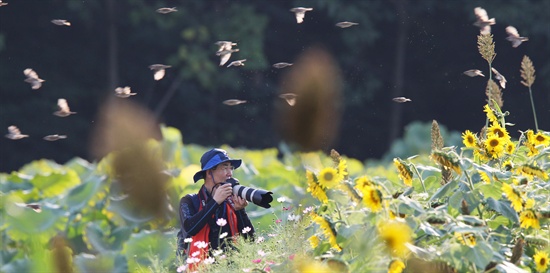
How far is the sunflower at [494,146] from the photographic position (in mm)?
A: 4102

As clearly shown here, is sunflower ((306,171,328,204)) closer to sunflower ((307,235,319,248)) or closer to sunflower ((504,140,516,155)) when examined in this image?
sunflower ((307,235,319,248))

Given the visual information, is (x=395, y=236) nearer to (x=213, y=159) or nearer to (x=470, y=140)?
(x=470, y=140)

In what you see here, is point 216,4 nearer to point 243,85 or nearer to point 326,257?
point 243,85

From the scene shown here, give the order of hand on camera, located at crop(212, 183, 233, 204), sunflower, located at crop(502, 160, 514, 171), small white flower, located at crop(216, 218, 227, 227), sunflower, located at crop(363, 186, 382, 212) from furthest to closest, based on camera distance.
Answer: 1. hand on camera, located at crop(212, 183, 233, 204)
2. small white flower, located at crop(216, 218, 227, 227)
3. sunflower, located at crop(502, 160, 514, 171)
4. sunflower, located at crop(363, 186, 382, 212)

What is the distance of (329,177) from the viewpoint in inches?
147

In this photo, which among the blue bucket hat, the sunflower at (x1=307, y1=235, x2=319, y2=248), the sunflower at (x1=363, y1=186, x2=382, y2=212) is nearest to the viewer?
the sunflower at (x1=363, y1=186, x2=382, y2=212)

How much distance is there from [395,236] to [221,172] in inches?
69.5

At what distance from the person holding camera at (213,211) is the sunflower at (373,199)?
1400mm

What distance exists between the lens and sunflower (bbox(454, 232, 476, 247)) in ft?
11.3

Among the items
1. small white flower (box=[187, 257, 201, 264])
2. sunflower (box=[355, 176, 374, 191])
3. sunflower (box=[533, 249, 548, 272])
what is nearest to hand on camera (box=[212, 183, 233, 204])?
small white flower (box=[187, 257, 201, 264])

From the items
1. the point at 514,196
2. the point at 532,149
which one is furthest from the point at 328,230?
the point at 532,149

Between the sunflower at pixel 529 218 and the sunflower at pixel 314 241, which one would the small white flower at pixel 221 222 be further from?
the sunflower at pixel 529 218

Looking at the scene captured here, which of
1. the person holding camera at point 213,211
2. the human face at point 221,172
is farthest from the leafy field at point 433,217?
the human face at point 221,172

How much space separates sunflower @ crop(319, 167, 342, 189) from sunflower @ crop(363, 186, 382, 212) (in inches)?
11.6
